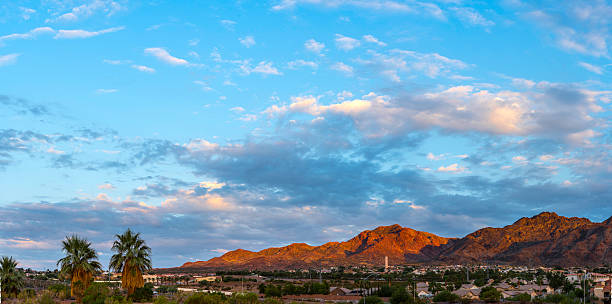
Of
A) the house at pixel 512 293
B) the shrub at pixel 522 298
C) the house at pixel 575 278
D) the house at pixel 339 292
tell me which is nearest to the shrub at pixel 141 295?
the house at pixel 339 292

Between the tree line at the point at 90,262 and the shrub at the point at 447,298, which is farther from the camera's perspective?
the shrub at the point at 447,298

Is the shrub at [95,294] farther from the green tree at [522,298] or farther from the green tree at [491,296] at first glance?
the green tree at [522,298]

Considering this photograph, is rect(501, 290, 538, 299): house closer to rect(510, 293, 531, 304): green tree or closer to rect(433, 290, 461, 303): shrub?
rect(510, 293, 531, 304): green tree

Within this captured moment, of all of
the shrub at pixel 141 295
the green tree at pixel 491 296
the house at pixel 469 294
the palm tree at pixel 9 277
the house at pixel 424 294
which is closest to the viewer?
the palm tree at pixel 9 277

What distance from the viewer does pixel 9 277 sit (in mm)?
53875

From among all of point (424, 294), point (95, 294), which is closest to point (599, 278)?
point (424, 294)

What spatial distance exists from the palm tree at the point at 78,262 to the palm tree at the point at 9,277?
4009mm

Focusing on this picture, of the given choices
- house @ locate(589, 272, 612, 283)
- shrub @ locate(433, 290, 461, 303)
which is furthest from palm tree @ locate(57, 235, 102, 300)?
house @ locate(589, 272, 612, 283)

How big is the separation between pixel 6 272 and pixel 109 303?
32.3 ft

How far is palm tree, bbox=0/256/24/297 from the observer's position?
5338cm

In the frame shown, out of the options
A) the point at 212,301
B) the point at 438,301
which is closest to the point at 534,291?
the point at 438,301

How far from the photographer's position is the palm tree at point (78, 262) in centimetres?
5512

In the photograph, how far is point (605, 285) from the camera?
10131 cm

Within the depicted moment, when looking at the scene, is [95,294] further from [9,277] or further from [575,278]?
[575,278]
